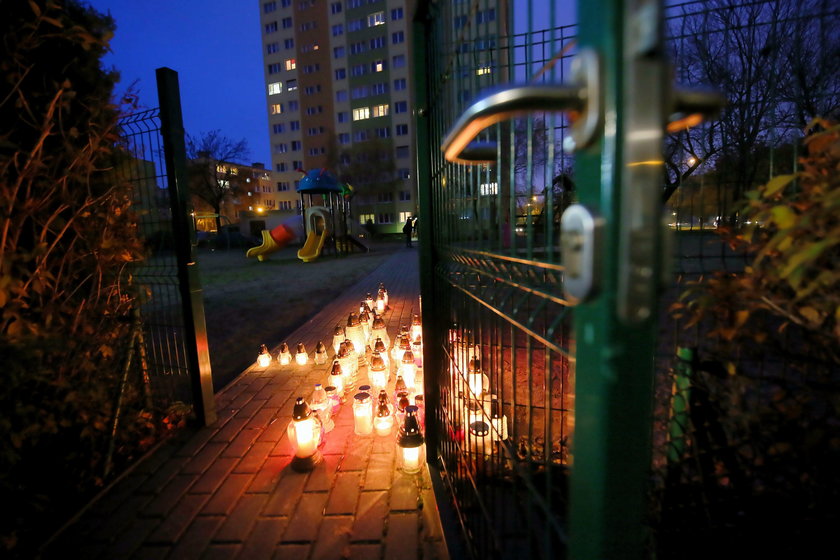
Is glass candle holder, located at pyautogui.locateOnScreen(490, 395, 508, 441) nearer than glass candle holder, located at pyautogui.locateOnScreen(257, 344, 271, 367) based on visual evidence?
Yes

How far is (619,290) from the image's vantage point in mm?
459

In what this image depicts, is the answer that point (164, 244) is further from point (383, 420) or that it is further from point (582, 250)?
point (582, 250)

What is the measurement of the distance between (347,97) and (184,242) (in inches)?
1751

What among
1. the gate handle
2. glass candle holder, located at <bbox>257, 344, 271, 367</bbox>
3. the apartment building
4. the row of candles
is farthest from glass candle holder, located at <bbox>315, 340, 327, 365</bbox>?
the apartment building

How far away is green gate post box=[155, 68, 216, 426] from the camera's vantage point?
2867 mm

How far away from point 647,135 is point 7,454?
294cm

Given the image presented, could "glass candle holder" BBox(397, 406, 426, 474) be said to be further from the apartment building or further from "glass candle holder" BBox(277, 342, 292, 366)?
the apartment building

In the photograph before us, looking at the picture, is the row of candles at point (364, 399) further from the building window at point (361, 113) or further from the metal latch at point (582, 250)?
the building window at point (361, 113)

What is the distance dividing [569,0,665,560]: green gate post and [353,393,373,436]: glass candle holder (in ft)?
8.44

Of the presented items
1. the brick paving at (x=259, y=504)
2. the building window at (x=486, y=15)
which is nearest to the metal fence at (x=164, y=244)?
the brick paving at (x=259, y=504)

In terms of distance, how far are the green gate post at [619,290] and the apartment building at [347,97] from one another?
3609 centimetres

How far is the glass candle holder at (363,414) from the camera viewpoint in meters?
3.13

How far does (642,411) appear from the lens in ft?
1.93

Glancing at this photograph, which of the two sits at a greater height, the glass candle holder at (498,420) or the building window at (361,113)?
the building window at (361,113)
